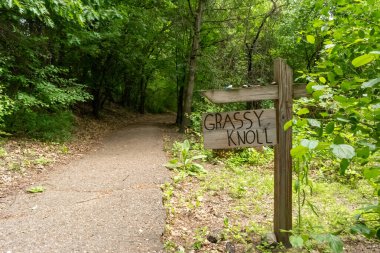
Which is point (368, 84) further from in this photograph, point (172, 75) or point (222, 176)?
point (172, 75)

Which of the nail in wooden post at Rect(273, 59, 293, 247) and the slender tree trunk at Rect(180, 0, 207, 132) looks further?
the slender tree trunk at Rect(180, 0, 207, 132)

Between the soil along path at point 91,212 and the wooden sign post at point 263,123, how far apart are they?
145 cm

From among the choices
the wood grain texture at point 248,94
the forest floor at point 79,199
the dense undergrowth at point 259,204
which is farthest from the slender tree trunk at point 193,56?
the wood grain texture at point 248,94

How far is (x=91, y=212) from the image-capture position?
452 cm

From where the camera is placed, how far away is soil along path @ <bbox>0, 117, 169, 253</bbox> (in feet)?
11.9

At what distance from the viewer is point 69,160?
8320 millimetres

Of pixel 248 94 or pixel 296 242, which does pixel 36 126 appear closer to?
pixel 248 94

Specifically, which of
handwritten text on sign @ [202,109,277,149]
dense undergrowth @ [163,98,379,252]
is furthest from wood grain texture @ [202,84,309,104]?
dense undergrowth @ [163,98,379,252]

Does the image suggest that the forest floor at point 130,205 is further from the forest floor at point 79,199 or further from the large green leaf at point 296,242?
the large green leaf at point 296,242

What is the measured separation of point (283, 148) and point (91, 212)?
287 cm

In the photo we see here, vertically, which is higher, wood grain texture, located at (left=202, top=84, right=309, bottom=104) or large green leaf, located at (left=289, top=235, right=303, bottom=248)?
wood grain texture, located at (left=202, top=84, right=309, bottom=104)

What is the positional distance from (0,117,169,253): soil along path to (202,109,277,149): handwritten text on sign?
4.61 ft

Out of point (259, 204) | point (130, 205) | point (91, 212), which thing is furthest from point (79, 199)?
point (259, 204)

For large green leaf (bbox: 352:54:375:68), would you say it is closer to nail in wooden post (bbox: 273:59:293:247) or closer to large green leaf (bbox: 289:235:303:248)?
large green leaf (bbox: 289:235:303:248)
